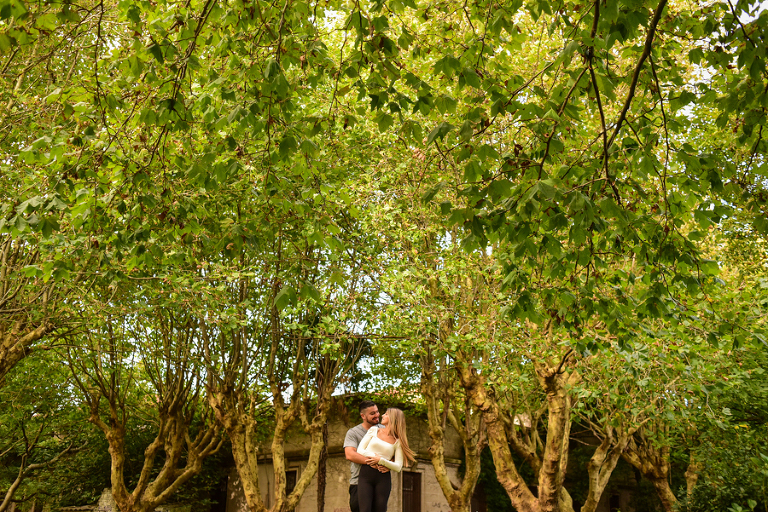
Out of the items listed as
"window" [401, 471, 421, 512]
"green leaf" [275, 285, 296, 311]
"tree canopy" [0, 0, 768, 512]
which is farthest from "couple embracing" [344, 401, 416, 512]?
"window" [401, 471, 421, 512]

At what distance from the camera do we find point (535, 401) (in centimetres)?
1858

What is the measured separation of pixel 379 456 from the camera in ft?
21.2

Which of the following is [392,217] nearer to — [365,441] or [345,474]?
[365,441]

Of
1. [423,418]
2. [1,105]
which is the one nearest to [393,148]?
[1,105]

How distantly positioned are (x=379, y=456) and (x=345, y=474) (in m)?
11.8

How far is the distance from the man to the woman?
0.08m

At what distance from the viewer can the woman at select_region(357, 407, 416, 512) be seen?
650 centimetres

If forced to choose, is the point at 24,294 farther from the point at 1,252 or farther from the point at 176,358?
the point at 176,358

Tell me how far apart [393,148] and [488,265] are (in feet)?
9.66

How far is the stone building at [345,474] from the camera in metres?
17.4

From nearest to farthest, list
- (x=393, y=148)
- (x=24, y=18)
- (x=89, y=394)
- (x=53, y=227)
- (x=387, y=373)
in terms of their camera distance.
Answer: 1. (x=24, y=18)
2. (x=53, y=227)
3. (x=393, y=148)
4. (x=89, y=394)
5. (x=387, y=373)

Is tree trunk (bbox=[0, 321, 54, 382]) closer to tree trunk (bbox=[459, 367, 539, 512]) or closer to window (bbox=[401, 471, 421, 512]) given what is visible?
tree trunk (bbox=[459, 367, 539, 512])

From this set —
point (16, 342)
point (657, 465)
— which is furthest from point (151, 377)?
point (657, 465)

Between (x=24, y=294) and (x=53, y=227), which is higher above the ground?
(x=24, y=294)
